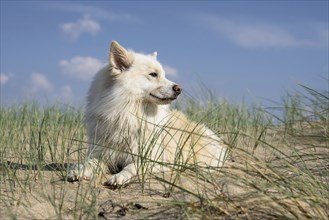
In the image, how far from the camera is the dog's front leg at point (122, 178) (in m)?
3.34

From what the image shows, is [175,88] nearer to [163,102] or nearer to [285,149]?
[163,102]

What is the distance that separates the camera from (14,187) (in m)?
3.06

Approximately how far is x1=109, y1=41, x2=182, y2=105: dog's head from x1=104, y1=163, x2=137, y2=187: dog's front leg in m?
0.71

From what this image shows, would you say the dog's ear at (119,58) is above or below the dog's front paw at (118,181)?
above

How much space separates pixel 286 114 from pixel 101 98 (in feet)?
11.0

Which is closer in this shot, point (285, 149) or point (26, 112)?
point (285, 149)

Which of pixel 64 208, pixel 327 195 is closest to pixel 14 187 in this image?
pixel 64 208

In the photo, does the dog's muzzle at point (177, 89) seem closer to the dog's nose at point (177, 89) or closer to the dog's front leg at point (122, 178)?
the dog's nose at point (177, 89)

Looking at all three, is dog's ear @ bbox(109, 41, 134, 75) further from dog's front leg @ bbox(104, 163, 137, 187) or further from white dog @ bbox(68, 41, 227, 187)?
dog's front leg @ bbox(104, 163, 137, 187)

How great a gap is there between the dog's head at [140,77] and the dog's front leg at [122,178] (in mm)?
715

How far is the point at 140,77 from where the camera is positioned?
13.5ft

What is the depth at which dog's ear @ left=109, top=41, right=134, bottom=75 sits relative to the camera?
4.11m

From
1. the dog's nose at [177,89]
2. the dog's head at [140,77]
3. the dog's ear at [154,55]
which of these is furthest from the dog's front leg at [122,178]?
the dog's ear at [154,55]

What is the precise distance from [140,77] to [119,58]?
0.84 feet
